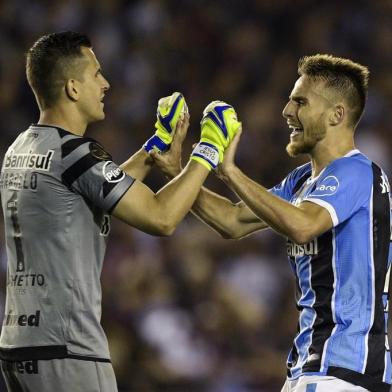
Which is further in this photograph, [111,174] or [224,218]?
[224,218]

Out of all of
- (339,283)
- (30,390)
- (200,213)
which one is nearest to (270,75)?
(200,213)

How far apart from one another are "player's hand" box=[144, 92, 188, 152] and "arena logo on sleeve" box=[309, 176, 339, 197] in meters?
0.81

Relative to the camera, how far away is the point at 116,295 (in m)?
7.64

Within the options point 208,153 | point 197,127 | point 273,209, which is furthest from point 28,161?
point 197,127

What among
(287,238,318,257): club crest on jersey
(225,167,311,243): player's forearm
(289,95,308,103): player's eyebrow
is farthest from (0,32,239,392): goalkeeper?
(289,95,308,103): player's eyebrow

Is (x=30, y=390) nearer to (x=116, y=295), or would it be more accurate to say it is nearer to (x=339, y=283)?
(x=339, y=283)

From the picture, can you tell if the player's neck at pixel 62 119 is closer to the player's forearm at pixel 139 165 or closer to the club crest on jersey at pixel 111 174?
the club crest on jersey at pixel 111 174

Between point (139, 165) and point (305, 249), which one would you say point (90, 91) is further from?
point (305, 249)

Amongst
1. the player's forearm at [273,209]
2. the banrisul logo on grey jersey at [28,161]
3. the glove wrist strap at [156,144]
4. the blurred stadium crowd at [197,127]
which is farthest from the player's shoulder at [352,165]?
the blurred stadium crowd at [197,127]

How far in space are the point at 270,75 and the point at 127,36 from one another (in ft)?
5.21

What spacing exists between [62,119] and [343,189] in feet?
4.04

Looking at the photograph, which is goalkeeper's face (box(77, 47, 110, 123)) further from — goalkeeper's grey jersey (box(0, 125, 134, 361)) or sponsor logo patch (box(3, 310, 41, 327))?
sponsor logo patch (box(3, 310, 41, 327))

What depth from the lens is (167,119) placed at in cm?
454

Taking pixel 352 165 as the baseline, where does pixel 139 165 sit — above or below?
below
